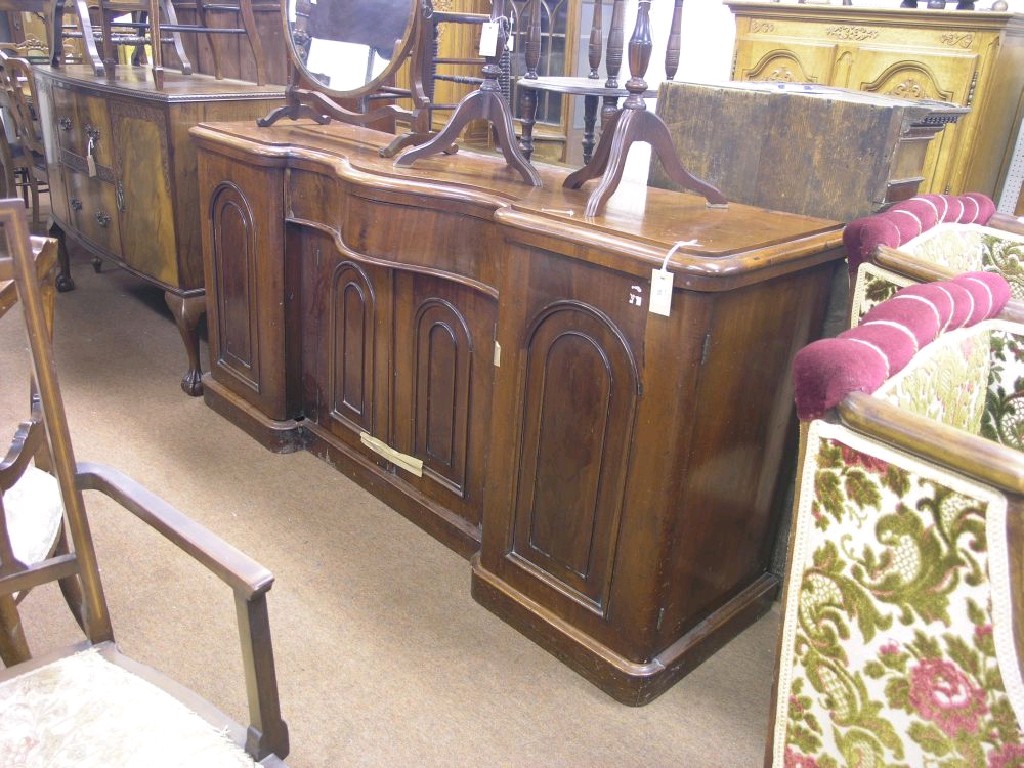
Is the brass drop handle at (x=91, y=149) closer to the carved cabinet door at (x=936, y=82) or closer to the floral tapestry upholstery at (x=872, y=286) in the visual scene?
the floral tapestry upholstery at (x=872, y=286)

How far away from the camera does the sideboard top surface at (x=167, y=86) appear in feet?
9.08

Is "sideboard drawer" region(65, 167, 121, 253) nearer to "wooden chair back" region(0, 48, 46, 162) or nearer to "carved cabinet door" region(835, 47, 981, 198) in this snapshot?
"wooden chair back" region(0, 48, 46, 162)

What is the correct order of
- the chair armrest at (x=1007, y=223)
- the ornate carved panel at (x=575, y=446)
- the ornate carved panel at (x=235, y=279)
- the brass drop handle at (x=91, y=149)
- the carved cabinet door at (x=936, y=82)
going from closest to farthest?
the ornate carved panel at (x=575, y=446)
the chair armrest at (x=1007, y=223)
the ornate carved panel at (x=235, y=279)
the brass drop handle at (x=91, y=149)
the carved cabinet door at (x=936, y=82)

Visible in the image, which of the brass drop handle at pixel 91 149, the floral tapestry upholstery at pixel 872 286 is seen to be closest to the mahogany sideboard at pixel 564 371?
the floral tapestry upholstery at pixel 872 286

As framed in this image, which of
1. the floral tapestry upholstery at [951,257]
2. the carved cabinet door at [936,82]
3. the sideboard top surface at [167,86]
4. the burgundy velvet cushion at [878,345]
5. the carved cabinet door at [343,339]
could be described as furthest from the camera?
the carved cabinet door at [936,82]

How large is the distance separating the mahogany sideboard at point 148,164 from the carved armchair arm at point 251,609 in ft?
6.63

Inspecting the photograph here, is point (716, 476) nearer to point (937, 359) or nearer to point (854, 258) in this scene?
point (854, 258)

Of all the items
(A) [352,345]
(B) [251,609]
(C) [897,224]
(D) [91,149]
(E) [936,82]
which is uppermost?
(E) [936,82]

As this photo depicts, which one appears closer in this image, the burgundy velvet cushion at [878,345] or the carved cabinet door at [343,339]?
the burgundy velvet cushion at [878,345]

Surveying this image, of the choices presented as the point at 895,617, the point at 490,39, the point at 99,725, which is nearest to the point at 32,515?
the point at 99,725

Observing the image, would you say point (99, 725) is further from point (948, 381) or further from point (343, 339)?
point (343, 339)

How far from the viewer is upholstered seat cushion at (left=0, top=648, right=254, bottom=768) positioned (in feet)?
3.11

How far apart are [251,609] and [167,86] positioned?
8.62ft

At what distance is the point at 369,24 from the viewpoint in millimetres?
2336
